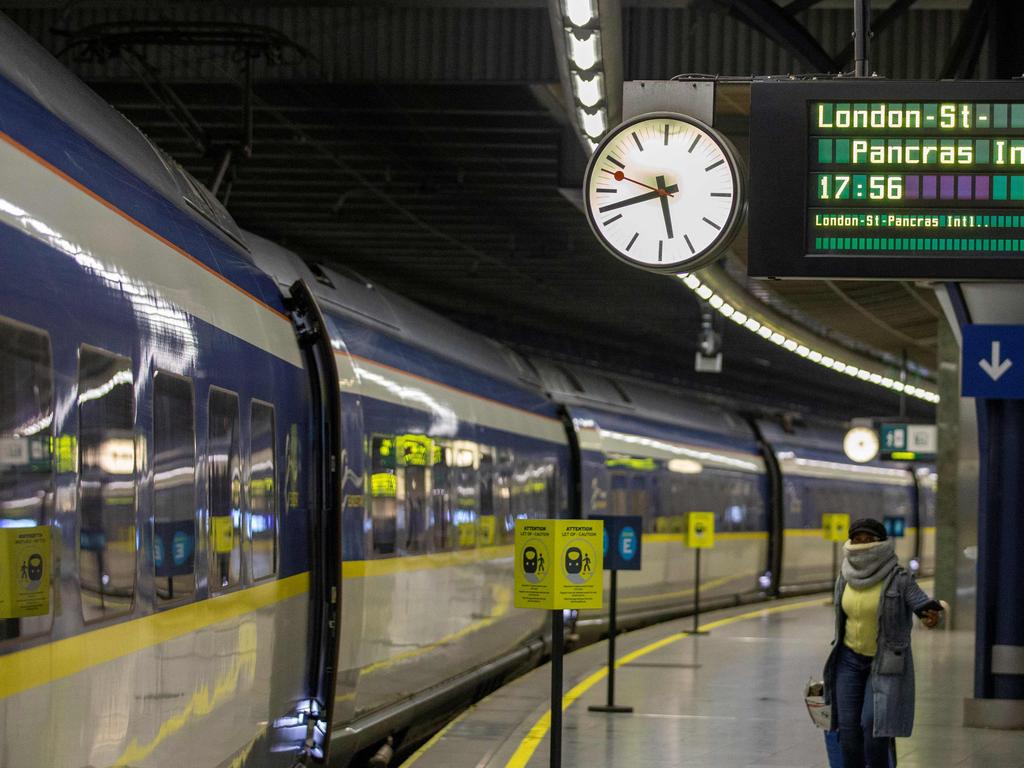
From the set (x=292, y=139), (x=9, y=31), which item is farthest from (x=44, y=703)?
(x=292, y=139)

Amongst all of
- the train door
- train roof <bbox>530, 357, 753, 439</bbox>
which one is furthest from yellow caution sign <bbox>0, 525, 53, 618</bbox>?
train roof <bbox>530, 357, 753, 439</bbox>

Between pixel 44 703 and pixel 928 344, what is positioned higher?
pixel 928 344

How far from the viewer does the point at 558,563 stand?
9.10 meters

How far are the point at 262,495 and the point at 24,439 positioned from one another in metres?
3.65

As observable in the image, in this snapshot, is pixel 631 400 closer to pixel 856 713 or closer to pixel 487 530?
pixel 487 530

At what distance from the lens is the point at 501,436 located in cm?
1583

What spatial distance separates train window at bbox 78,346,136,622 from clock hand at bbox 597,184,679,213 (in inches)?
105

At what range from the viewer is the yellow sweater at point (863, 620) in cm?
920

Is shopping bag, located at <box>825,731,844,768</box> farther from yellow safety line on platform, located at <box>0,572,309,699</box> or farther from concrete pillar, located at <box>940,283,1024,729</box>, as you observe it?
concrete pillar, located at <box>940,283,1024,729</box>

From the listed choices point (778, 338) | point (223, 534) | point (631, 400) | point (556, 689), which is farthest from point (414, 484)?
point (778, 338)

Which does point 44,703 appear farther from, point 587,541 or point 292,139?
point 292,139

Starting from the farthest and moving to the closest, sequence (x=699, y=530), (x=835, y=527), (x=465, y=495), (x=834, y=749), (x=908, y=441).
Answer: (x=835, y=527) < (x=908, y=441) < (x=699, y=530) < (x=465, y=495) < (x=834, y=749)

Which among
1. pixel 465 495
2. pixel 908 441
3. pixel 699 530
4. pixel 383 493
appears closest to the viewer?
pixel 383 493

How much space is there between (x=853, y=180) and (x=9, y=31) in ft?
11.7
